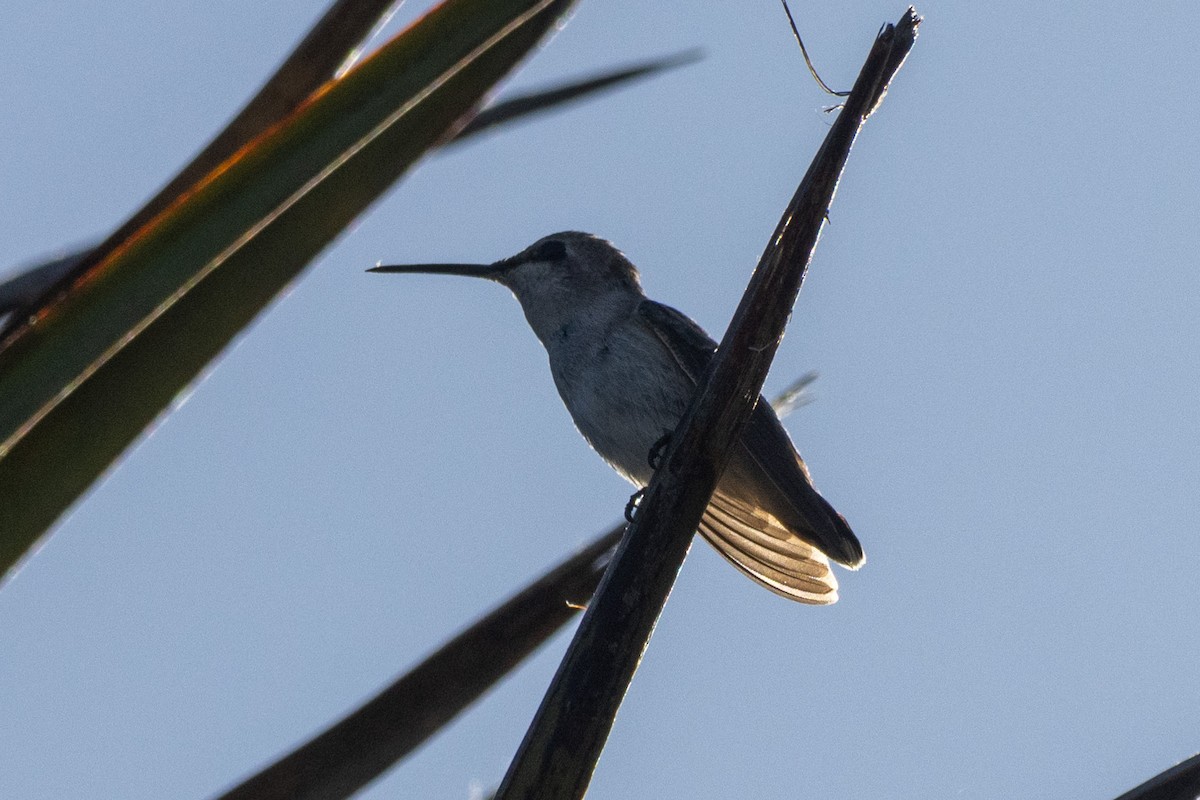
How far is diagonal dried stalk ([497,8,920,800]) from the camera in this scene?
5.20ft

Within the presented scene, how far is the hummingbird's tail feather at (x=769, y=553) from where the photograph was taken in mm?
5180

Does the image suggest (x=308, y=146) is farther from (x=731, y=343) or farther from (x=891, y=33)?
(x=891, y=33)

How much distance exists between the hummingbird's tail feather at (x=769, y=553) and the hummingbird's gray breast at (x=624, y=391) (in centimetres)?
38

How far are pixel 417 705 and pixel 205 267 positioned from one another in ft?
2.81

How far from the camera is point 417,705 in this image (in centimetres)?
186

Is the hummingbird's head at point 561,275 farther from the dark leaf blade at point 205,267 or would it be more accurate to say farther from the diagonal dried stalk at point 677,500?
the dark leaf blade at point 205,267

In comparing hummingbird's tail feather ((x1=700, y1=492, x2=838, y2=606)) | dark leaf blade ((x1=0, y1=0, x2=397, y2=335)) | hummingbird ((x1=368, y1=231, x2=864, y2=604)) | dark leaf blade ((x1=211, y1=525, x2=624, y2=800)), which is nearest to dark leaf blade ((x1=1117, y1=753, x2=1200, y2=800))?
dark leaf blade ((x1=211, y1=525, x2=624, y2=800))

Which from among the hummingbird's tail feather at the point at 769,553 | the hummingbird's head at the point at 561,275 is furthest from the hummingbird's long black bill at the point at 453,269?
the hummingbird's tail feather at the point at 769,553

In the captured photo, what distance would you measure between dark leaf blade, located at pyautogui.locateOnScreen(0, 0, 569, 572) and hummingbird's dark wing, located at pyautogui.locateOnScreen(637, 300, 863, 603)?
357 centimetres

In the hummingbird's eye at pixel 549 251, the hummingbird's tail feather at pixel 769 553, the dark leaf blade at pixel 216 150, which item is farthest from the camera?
the hummingbird's eye at pixel 549 251

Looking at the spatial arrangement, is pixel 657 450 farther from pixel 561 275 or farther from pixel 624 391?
pixel 561 275

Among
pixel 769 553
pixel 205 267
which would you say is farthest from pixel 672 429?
pixel 205 267

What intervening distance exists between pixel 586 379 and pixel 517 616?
3516 millimetres

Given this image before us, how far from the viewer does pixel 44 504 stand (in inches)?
45.8
